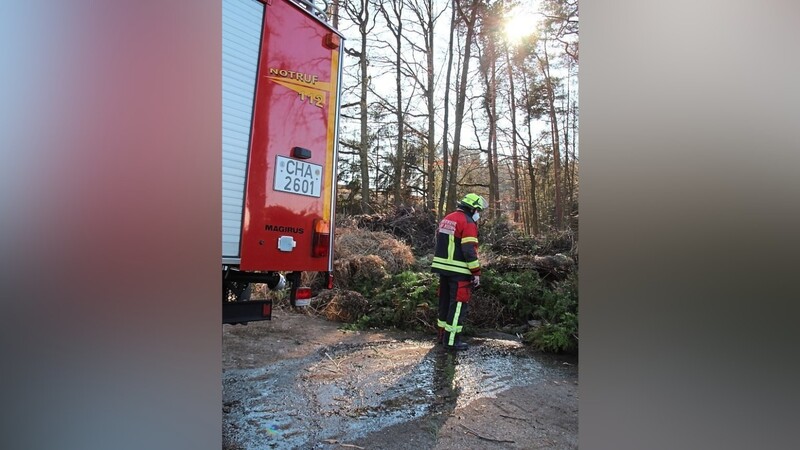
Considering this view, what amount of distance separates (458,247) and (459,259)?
144 mm

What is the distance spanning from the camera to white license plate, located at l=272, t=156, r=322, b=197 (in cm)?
325

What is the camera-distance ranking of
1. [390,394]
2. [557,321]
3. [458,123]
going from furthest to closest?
1. [458,123]
2. [557,321]
3. [390,394]

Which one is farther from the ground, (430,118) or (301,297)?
(430,118)

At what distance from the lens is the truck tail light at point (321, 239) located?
11.7 ft

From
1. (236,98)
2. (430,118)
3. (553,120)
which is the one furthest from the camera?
(430,118)

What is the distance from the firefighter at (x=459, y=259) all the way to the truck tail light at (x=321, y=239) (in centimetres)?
193

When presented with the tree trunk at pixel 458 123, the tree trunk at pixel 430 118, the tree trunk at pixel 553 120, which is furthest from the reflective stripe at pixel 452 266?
the tree trunk at pixel 430 118

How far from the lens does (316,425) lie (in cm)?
305

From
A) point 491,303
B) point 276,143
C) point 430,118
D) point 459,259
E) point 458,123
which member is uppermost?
point 430,118

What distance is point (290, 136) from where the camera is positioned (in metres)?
3.28

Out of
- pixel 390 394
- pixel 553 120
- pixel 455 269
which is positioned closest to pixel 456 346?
pixel 455 269

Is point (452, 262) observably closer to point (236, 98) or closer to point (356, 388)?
point (356, 388)
